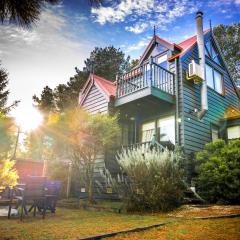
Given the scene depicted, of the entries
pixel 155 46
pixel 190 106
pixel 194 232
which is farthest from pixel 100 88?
pixel 194 232

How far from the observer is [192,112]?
34.3 ft

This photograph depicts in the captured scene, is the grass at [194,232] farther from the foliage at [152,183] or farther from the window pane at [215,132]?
the window pane at [215,132]

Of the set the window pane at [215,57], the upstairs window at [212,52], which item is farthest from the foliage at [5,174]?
the window pane at [215,57]

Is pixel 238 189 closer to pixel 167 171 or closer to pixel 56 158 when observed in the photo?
pixel 167 171

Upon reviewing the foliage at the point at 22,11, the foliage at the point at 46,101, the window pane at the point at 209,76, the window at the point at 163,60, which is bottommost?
the foliage at the point at 22,11

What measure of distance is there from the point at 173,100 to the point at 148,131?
2.13 meters

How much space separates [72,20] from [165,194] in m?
4.62

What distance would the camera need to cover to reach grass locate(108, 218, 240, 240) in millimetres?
3275

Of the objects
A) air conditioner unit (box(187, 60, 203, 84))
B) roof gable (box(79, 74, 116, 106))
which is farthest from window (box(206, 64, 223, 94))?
roof gable (box(79, 74, 116, 106))

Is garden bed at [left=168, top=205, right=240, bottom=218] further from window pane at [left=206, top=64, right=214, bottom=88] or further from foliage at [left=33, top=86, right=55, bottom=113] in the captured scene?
foliage at [left=33, top=86, right=55, bottom=113]

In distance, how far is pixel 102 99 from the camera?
12.2 metres

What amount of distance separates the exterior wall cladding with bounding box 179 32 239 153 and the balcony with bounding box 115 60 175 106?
21.3 inches

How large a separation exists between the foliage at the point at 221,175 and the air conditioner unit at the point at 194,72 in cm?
322

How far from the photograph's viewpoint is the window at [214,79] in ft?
40.4
